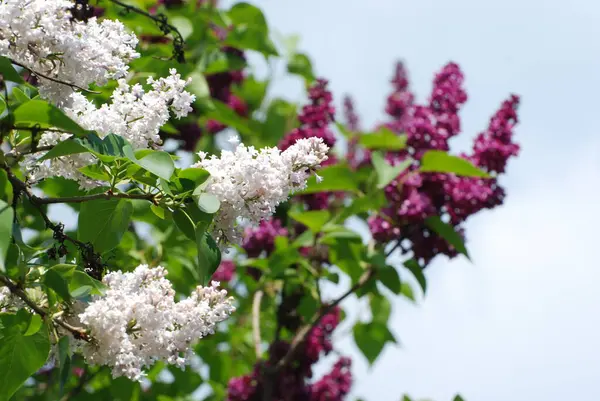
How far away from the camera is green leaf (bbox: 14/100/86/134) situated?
5.16 ft

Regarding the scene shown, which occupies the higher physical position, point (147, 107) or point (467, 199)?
point (467, 199)

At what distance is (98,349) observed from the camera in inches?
67.6

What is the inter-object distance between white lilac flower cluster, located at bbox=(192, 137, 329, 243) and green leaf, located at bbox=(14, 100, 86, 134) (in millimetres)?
298

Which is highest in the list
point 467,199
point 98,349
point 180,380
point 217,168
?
point 467,199

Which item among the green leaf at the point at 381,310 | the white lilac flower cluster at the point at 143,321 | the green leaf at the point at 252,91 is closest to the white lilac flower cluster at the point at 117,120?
the white lilac flower cluster at the point at 143,321

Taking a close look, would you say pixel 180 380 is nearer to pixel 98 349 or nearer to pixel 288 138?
pixel 288 138

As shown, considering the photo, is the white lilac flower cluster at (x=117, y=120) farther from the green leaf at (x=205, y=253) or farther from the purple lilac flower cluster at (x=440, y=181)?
the purple lilac flower cluster at (x=440, y=181)

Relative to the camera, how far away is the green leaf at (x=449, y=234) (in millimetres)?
A: 3412

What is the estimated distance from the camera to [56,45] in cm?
174

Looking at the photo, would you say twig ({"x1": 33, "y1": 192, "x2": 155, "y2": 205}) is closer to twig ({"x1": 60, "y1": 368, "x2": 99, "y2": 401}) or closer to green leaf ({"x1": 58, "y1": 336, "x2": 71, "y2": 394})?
green leaf ({"x1": 58, "y1": 336, "x2": 71, "y2": 394})

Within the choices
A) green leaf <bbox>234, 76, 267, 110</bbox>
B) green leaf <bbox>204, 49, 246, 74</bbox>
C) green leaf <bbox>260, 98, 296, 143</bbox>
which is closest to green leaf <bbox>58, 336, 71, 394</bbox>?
green leaf <bbox>204, 49, 246, 74</bbox>

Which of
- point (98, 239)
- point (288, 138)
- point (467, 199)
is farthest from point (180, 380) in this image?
point (98, 239)

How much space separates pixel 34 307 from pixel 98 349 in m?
0.14

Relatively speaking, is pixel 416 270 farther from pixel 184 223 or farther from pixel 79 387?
pixel 184 223
